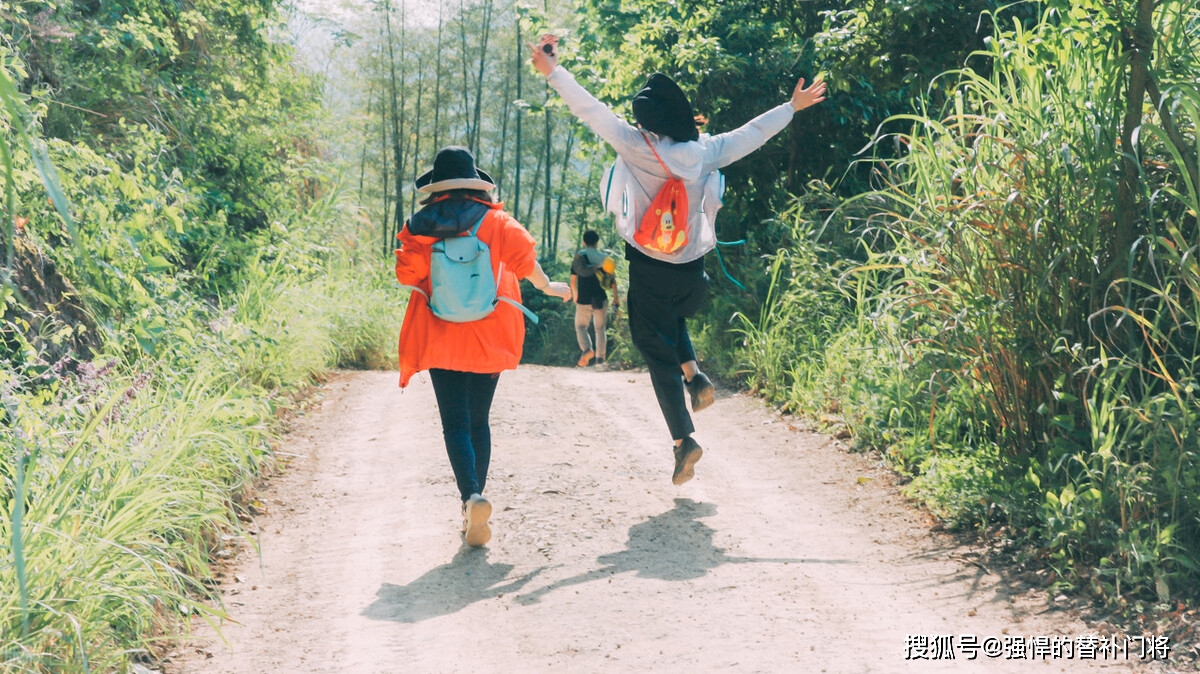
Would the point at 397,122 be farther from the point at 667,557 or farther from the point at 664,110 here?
the point at 667,557

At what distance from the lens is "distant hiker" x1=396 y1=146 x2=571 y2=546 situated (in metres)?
4.38

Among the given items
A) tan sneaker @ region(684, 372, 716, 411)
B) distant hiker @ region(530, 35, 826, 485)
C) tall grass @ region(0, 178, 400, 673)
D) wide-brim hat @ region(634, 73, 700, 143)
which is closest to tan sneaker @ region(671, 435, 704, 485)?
distant hiker @ region(530, 35, 826, 485)

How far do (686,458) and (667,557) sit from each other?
31.8 inches

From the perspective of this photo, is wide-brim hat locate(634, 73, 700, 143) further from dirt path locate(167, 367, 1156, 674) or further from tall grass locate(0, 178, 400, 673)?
tall grass locate(0, 178, 400, 673)

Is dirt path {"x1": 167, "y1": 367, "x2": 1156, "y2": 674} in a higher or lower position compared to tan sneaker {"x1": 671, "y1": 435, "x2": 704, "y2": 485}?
lower

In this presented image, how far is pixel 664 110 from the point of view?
4.78 meters

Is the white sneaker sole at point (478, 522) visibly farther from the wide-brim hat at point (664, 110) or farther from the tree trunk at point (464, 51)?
the tree trunk at point (464, 51)

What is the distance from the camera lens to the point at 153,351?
18.6 ft

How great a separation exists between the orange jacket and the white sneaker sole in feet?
1.91

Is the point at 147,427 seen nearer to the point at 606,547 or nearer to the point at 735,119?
the point at 606,547

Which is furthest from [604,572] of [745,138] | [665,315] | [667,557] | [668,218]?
[745,138]

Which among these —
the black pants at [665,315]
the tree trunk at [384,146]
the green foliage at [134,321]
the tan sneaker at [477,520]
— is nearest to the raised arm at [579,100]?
the black pants at [665,315]

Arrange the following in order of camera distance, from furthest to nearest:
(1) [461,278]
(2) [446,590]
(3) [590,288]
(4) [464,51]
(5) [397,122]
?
→ (4) [464,51], (5) [397,122], (3) [590,288], (1) [461,278], (2) [446,590]

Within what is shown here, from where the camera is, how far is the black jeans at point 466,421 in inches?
175
